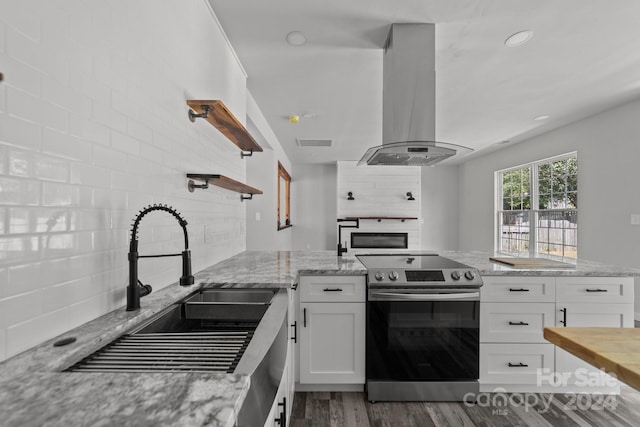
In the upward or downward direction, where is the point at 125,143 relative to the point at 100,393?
upward

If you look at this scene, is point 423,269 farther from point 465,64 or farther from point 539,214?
point 539,214

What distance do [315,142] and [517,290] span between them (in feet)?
13.2

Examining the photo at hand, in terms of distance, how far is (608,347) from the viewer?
0.86 meters

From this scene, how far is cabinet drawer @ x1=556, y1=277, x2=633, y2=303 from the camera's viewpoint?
6.54 ft

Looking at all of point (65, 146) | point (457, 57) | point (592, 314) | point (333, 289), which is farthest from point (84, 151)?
point (592, 314)

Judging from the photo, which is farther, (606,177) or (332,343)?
(606,177)

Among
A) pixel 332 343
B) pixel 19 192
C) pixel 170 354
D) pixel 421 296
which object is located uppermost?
pixel 19 192

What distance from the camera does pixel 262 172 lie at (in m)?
4.75

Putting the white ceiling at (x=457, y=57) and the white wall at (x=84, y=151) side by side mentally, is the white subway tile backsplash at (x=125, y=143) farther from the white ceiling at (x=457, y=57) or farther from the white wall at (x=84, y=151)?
the white ceiling at (x=457, y=57)

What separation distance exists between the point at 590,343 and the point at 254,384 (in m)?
0.96

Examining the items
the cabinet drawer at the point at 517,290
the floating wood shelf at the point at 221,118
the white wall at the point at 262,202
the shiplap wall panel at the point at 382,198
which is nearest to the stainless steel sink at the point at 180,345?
the floating wood shelf at the point at 221,118

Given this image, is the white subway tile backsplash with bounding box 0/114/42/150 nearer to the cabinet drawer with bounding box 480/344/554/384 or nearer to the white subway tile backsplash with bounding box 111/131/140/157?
the white subway tile backsplash with bounding box 111/131/140/157

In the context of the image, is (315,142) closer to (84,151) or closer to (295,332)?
(295,332)

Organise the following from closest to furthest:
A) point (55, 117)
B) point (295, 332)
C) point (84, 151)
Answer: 1. point (55, 117)
2. point (84, 151)
3. point (295, 332)
